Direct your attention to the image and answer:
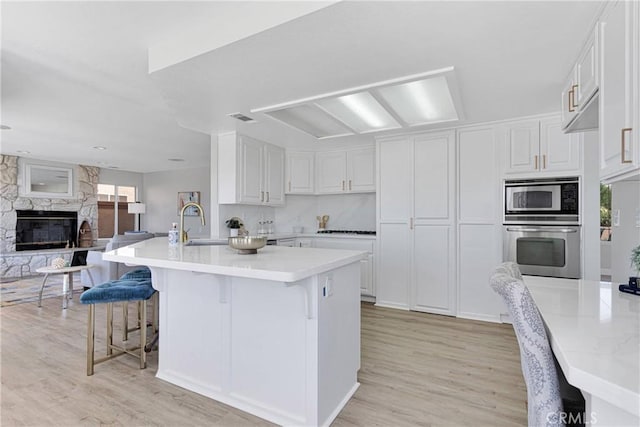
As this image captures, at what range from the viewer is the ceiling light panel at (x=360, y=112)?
9.46 ft

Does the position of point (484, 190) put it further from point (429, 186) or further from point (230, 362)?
point (230, 362)

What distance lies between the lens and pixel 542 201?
3.38m

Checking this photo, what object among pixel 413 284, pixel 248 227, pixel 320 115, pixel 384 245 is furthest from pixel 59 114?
pixel 413 284

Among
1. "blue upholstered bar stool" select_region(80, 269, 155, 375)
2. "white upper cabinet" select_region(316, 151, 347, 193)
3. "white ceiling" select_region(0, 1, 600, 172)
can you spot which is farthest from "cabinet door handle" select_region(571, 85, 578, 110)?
"blue upholstered bar stool" select_region(80, 269, 155, 375)

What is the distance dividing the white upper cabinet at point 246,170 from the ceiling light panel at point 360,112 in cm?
149

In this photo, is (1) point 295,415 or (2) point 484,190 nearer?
(1) point 295,415

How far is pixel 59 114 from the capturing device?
13.0 feet

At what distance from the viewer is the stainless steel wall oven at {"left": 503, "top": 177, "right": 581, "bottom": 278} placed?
326 centimetres

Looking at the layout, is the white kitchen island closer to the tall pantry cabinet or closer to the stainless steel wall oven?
the tall pantry cabinet

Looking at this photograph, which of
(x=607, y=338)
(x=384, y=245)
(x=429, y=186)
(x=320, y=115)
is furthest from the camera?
(x=384, y=245)

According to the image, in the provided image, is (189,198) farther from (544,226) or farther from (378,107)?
(544,226)

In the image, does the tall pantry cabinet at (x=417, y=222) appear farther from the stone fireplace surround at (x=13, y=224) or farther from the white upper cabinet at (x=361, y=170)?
the stone fireplace surround at (x=13, y=224)

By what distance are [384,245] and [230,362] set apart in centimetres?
264

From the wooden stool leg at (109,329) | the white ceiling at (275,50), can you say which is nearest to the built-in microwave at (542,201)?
the white ceiling at (275,50)
